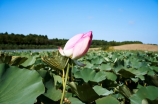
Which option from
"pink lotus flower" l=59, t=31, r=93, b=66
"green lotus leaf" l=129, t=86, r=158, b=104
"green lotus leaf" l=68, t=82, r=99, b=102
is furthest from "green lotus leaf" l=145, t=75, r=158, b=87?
"pink lotus flower" l=59, t=31, r=93, b=66

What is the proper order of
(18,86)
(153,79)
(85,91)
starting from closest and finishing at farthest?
(18,86), (85,91), (153,79)

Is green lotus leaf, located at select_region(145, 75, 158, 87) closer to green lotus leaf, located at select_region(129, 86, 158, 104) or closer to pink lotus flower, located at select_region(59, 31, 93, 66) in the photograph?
green lotus leaf, located at select_region(129, 86, 158, 104)

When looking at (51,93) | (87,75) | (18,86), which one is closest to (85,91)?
(51,93)

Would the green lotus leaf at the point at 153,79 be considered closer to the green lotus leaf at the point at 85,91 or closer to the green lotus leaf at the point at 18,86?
the green lotus leaf at the point at 85,91

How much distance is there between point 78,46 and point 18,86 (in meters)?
0.23

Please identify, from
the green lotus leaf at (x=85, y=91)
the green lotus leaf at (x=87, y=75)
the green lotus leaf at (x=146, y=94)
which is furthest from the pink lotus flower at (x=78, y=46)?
the green lotus leaf at (x=87, y=75)

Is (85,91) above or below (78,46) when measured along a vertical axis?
below

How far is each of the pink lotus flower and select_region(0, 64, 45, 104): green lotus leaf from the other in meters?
0.14

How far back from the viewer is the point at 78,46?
42 centimetres

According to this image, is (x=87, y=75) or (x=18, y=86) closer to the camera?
(x=18, y=86)

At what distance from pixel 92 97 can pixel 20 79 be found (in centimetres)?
29

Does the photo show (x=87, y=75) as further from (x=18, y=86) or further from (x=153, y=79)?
(x=18, y=86)

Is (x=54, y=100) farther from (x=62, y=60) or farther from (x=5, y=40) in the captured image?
(x=5, y=40)

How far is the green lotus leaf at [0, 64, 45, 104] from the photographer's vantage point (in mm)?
376
